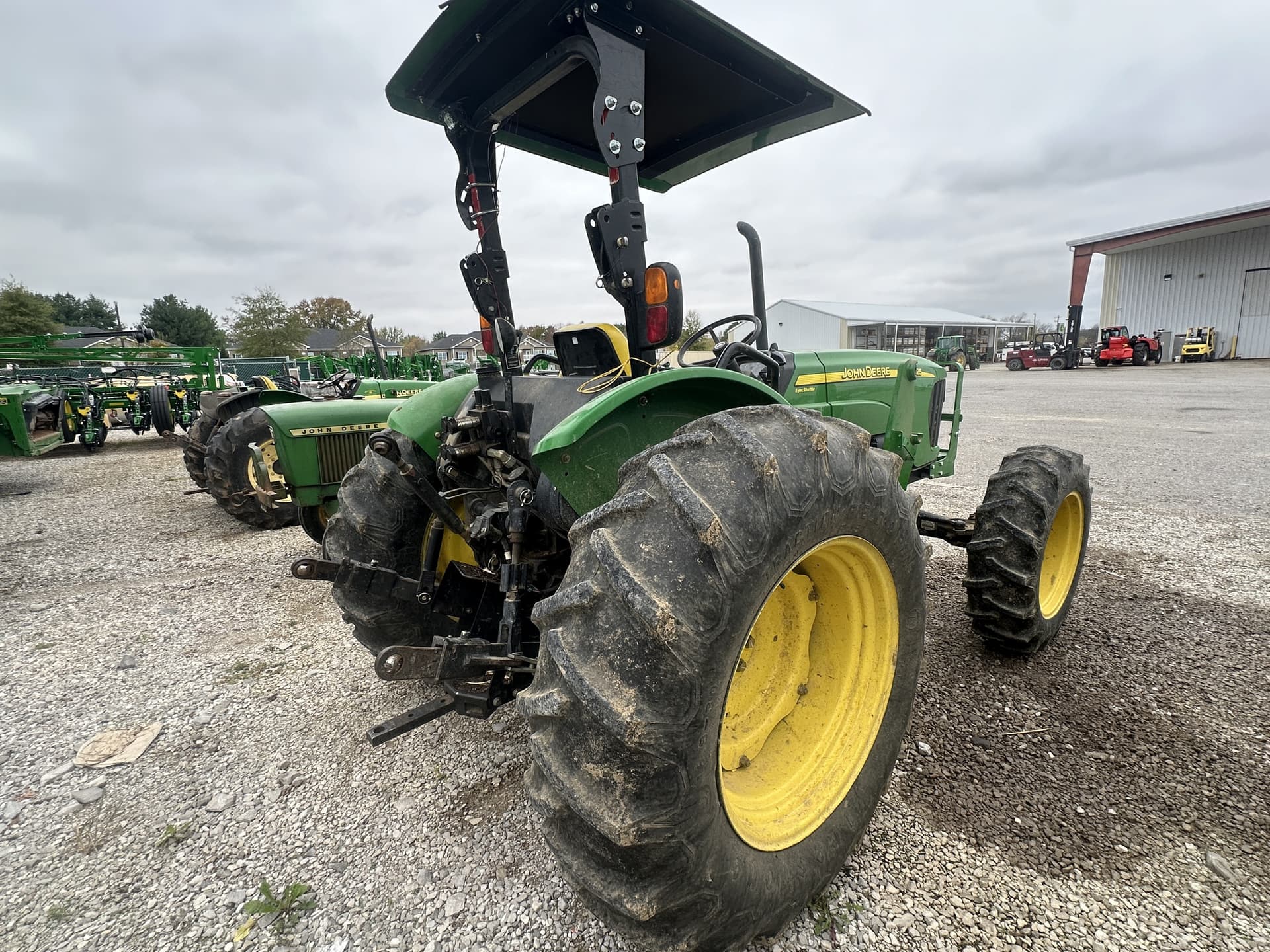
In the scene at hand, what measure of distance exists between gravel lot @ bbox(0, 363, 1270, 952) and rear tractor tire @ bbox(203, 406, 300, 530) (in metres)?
1.59

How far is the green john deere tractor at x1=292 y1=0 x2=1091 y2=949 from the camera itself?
119 cm

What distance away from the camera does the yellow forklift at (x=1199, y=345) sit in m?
28.4

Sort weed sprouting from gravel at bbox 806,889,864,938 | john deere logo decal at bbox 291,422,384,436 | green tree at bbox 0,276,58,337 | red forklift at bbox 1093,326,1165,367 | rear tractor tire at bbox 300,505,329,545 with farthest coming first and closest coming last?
green tree at bbox 0,276,58,337, red forklift at bbox 1093,326,1165,367, rear tractor tire at bbox 300,505,329,545, john deere logo decal at bbox 291,422,384,436, weed sprouting from gravel at bbox 806,889,864,938

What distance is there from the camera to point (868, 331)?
154 ft

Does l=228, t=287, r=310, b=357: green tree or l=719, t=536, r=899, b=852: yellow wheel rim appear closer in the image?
l=719, t=536, r=899, b=852: yellow wheel rim

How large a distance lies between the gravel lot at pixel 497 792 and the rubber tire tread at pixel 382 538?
46cm

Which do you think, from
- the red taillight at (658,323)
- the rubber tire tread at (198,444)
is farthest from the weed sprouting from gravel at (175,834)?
the rubber tire tread at (198,444)

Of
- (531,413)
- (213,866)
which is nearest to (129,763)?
(213,866)

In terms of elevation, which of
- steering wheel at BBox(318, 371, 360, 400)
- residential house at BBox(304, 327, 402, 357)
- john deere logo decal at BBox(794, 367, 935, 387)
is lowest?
steering wheel at BBox(318, 371, 360, 400)

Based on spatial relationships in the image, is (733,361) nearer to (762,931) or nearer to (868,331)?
(762,931)

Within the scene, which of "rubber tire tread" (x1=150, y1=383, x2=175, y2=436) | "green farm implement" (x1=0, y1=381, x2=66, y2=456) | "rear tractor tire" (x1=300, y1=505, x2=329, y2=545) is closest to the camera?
"rear tractor tire" (x1=300, y1=505, x2=329, y2=545)

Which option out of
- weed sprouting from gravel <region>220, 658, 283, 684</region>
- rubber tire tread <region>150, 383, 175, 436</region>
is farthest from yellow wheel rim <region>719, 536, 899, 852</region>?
rubber tire tread <region>150, 383, 175, 436</region>

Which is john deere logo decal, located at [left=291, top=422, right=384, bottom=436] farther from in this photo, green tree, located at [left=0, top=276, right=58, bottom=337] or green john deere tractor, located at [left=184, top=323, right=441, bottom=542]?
green tree, located at [left=0, top=276, right=58, bottom=337]

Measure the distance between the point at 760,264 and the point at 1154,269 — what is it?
132ft
